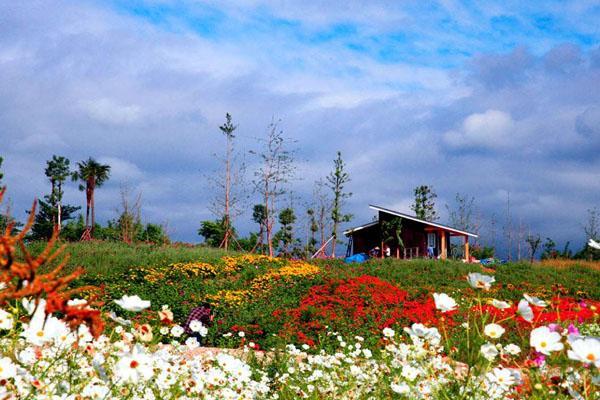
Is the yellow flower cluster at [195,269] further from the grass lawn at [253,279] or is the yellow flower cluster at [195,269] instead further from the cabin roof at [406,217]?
the cabin roof at [406,217]

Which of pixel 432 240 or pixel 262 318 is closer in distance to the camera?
pixel 262 318

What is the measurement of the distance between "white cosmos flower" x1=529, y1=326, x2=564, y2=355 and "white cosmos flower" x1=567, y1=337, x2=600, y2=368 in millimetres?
205

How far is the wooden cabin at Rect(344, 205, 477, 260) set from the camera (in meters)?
35.2

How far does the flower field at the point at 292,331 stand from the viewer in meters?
2.39

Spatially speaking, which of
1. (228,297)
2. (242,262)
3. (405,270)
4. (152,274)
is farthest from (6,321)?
(405,270)

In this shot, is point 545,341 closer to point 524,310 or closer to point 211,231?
point 524,310

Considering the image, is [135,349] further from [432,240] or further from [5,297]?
[432,240]

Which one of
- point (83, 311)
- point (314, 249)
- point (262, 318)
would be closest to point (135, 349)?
point (83, 311)

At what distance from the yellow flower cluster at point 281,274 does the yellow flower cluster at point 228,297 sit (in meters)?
0.77

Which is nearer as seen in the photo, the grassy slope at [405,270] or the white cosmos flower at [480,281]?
the white cosmos flower at [480,281]

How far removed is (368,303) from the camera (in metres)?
13.5

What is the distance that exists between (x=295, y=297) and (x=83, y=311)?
13319mm

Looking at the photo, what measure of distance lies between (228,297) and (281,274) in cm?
291

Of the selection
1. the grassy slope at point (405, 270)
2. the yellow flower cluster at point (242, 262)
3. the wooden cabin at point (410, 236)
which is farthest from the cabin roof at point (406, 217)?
the yellow flower cluster at point (242, 262)
